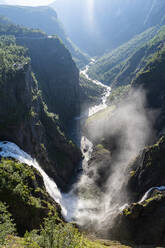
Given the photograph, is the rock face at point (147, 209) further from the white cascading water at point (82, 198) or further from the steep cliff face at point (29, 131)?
the steep cliff face at point (29, 131)

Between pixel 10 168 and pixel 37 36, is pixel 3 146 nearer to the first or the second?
pixel 10 168

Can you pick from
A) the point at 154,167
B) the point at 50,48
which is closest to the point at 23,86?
the point at 154,167

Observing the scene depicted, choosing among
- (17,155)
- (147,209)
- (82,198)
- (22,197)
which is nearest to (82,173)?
(82,198)

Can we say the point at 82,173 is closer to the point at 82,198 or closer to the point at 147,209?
Answer: the point at 82,198

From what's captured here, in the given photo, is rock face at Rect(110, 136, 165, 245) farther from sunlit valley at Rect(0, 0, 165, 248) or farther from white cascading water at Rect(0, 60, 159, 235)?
white cascading water at Rect(0, 60, 159, 235)

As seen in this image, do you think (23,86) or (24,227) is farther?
(23,86)

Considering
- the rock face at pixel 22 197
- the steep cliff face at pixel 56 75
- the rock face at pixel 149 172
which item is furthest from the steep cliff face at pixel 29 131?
the steep cliff face at pixel 56 75

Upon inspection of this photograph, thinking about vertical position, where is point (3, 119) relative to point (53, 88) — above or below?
below
